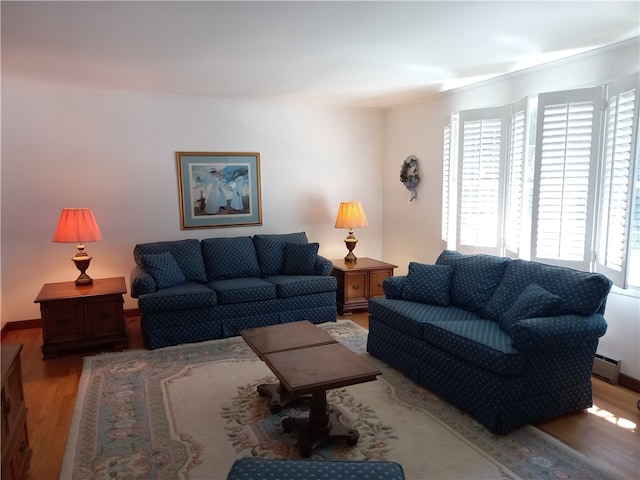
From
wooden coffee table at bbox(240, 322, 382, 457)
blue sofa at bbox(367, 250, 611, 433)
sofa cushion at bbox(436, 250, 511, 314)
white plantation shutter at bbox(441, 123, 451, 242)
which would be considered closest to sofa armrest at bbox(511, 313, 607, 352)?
blue sofa at bbox(367, 250, 611, 433)

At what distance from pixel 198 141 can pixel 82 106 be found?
121 centimetres

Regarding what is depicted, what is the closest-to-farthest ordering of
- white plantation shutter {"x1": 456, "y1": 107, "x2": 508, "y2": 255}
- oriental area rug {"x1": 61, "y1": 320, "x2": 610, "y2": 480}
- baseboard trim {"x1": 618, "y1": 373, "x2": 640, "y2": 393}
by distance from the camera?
oriental area rug {"x1": 61, "y1": 320, "x2": 610, "y2": 480}, baseboard trim {"x1": 618, "y1": 373, "x2": 640, "y2": 393}, white plantation shutter {"x1": 456, "y1": 107, "x2": 508, "y2": 255}

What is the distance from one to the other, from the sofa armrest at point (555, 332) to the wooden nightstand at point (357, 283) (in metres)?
2.46

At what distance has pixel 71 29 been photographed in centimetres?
268

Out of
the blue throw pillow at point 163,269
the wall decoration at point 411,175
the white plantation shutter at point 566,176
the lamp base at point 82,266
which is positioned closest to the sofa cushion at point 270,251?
the blue throw pillow at point 163,269

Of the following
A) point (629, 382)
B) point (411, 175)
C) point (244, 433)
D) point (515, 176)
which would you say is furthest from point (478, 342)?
point (411, 175)

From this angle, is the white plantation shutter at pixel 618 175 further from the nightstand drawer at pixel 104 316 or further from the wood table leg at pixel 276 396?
the nightstand drawer at pixel 104 316

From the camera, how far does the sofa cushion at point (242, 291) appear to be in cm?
419

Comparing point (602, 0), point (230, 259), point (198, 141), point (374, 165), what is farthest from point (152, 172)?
point (602, 0)

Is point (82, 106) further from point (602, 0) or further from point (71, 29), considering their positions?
point (602, 0)

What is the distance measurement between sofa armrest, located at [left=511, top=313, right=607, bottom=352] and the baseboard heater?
0.70 meters

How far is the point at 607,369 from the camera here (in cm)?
328

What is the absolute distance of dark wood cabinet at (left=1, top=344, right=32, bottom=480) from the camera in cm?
190

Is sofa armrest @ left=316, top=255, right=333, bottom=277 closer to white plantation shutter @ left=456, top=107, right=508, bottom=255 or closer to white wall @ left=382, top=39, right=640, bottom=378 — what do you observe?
white wall @ left=382, top=39, right=640, bottom=378
